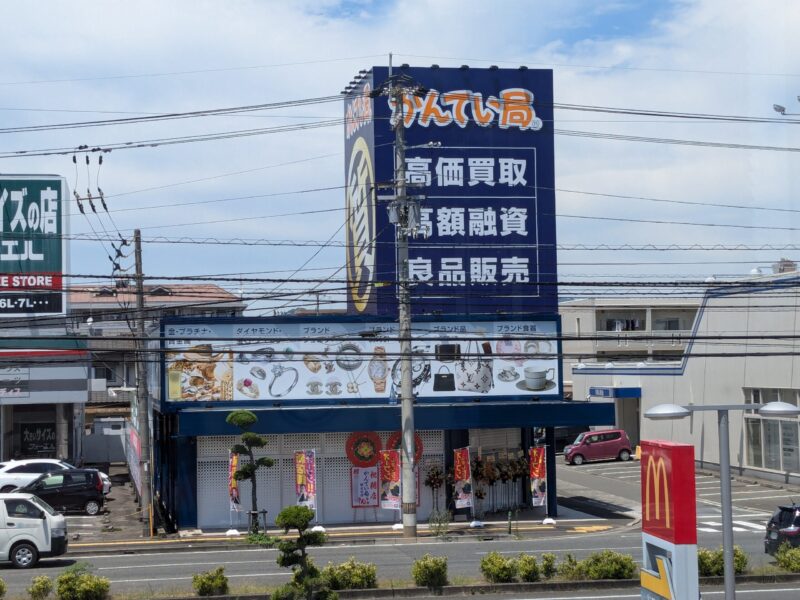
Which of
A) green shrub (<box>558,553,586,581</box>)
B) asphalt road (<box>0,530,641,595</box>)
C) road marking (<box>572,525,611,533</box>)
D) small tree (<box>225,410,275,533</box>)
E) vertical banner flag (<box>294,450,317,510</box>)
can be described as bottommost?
road marking (<box>572,525,611,533</box>)

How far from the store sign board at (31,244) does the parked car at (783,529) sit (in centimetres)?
3292

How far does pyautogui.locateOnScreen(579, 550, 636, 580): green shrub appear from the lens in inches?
834

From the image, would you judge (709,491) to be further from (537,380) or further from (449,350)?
(449,350)

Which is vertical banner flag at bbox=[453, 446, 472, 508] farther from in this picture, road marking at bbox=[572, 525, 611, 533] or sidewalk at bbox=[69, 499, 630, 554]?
road marking at bbox=[572, 525, 611, 533]

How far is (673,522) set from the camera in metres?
12.6

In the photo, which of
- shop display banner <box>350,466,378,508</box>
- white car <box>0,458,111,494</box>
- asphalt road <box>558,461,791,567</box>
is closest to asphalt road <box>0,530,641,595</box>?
asphalt road <box>558,461,791,567</box>

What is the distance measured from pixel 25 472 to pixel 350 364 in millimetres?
15660

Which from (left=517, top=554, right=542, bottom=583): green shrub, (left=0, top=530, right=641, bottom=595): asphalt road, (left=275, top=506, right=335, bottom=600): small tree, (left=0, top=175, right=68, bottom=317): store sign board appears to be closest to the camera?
(left=275, top=506, right=335, bottom=600): small tree

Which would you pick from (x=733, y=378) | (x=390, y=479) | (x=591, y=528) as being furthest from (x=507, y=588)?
(x=733, y=378)

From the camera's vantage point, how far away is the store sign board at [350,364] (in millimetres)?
32938

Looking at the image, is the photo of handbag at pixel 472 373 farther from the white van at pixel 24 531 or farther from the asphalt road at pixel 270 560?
the white van at pixel 24 531

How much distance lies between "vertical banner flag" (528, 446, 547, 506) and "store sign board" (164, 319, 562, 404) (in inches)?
86.9

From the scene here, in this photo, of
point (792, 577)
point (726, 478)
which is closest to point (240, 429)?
point (792, 577)

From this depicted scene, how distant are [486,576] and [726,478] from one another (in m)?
8.98
